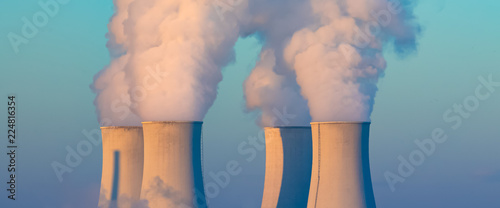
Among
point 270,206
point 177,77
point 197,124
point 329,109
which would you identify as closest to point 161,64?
point 177,77

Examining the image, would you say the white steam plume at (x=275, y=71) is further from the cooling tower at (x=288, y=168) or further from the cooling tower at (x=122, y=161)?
the cooling tower at (x=122, y=161)

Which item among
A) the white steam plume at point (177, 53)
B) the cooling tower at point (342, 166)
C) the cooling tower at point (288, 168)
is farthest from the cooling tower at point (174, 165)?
the cooling tower at point (288, 168)

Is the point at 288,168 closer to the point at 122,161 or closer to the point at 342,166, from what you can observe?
the point at 122,161

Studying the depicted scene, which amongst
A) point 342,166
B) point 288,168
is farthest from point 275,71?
point 342,166

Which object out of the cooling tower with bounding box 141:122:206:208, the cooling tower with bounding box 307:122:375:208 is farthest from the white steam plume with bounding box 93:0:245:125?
the cooling tower with bounding box 307:122:375:208

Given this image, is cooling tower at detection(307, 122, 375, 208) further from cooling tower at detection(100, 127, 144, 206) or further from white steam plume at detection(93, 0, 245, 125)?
cooling tower at detection(100, 127, 144, 206)

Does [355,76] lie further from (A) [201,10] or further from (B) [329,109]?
(A) [201,10]
